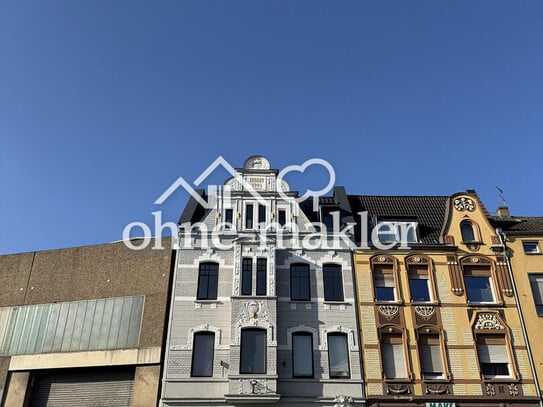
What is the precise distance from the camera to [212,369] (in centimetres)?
2211

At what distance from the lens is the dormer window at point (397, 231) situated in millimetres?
26125

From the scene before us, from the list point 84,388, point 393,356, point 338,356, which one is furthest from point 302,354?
point 84,388

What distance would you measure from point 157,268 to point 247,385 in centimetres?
815

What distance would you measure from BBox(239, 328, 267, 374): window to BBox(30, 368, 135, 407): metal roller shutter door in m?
5.84

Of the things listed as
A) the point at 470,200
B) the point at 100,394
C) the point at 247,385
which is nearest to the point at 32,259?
the point at 100,394

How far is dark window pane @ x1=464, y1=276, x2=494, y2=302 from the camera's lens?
24.6 m

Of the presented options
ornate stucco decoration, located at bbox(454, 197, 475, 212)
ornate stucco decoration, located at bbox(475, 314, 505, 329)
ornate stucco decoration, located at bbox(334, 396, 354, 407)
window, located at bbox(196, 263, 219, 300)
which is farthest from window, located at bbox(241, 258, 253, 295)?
ornate stucco decoration, located at bbox(454, 197, 475, 212)

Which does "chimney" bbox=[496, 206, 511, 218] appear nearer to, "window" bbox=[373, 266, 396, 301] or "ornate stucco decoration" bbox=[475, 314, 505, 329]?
"ornate stucco decoration" bbox=[475, 314, 505, 329]

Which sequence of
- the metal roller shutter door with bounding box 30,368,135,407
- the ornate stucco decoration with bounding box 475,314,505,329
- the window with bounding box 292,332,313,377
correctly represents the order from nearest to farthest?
1. the window with bounding box 292,332,313,377
2. the metal roller shutter door with bounding box 30,368,135,407
3. the ornate stucco decoration with bounding box 475,314,505,329

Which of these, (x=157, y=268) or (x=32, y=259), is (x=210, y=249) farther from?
(x=32, y=259)

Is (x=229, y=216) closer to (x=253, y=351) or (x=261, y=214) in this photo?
(x=261, y=214)

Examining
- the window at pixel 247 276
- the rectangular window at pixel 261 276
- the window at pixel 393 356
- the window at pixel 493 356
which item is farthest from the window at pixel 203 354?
the window at pixel 493 356

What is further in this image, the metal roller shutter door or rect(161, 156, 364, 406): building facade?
the metal roller shutter door

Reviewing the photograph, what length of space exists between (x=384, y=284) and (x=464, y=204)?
6.81 metres
